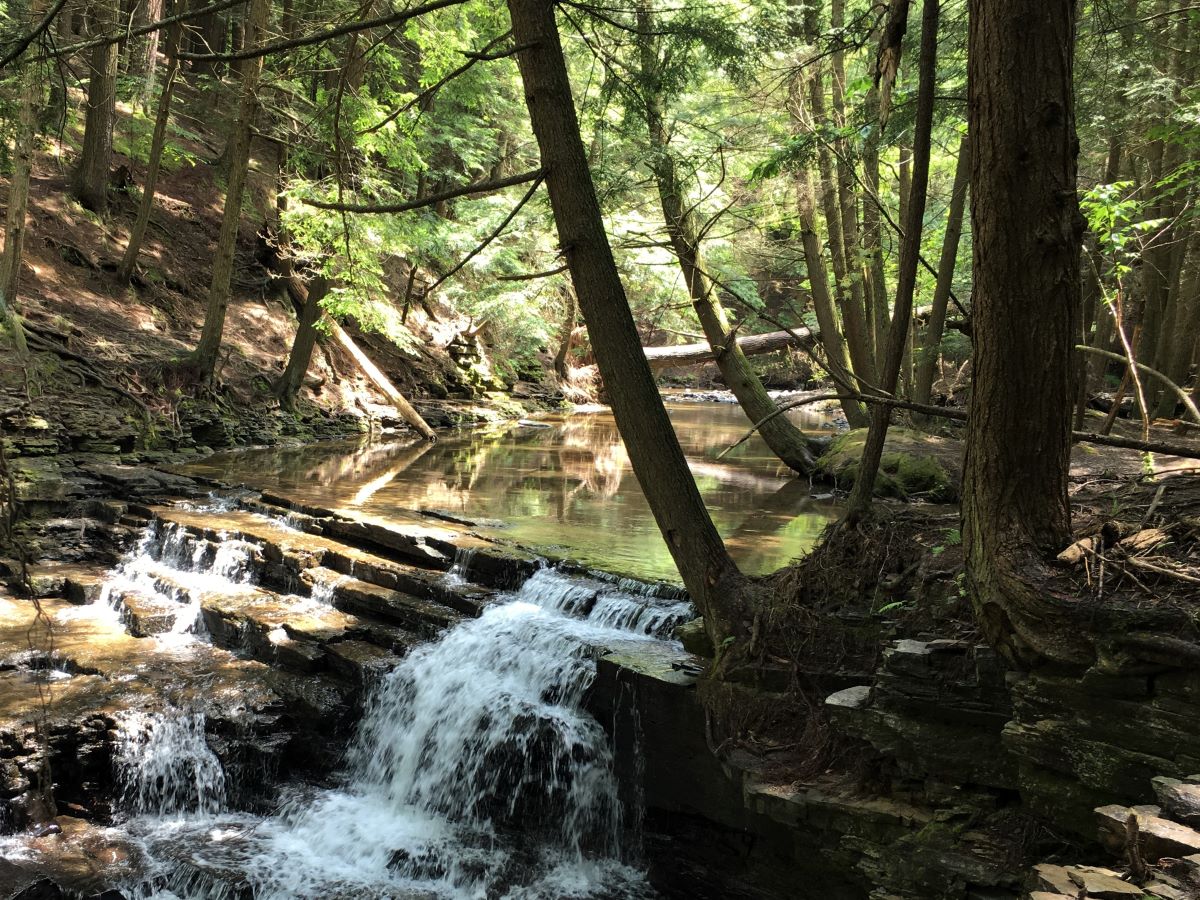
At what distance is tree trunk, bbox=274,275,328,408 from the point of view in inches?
643

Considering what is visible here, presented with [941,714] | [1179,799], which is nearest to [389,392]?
[941,714]

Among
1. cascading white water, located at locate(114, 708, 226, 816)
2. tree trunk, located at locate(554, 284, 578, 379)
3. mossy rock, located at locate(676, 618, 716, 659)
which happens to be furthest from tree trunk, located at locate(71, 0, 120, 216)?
mossy rock, located at locate(676, 618, 716, 659)

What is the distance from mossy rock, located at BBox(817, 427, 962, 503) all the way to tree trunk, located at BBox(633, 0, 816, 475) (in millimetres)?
1036

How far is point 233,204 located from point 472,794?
459 inches

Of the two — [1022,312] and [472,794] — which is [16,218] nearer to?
[472,794]

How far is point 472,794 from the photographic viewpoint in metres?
6.16

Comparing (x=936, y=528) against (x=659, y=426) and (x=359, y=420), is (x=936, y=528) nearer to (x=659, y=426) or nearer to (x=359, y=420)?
(x=659, y=426)

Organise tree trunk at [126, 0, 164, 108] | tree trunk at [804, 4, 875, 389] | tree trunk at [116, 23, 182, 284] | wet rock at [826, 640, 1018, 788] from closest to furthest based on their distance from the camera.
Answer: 1. wet rock at [826, 640, 1018, 788]
2. tree trunk at [804, 4, 875, 389]
3. tree trunk at [126, 0, 164, 108]
4. tree trunk at [116, 23, 182, 284]

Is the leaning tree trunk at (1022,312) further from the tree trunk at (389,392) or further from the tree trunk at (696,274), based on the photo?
the tree trunk at (389,392)

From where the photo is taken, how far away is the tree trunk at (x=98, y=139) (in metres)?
15.1

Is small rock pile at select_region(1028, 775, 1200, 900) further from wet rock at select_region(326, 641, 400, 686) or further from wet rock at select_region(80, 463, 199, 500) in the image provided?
wet rock at select_region(80, 463, 199, 500)

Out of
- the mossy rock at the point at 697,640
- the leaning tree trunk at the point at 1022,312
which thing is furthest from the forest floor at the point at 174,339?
the leaning tree trunk at the point at 1022,312

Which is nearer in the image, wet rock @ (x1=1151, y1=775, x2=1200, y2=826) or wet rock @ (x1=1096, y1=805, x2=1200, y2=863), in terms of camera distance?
wet rock @ (x1=1096, y1=805, x2=1200, y2=863)

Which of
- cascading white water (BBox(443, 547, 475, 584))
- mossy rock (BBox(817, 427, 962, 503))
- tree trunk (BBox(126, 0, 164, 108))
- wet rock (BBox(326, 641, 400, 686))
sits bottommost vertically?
wet rock (BBox(326, 641, 400, 686))
